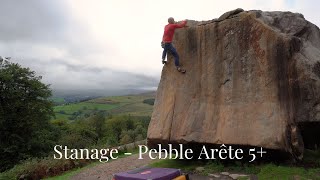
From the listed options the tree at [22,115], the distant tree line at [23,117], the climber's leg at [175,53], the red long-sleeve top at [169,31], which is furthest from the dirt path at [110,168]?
the tree at [22,115]

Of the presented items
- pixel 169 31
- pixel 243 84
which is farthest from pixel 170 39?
pixel 243 84

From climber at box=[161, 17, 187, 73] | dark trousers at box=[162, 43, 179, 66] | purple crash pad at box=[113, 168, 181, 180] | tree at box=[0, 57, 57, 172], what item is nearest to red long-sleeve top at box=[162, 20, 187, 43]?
climber at box=[161, 17, 187, 73]

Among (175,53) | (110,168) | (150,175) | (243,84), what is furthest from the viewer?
(110,168)

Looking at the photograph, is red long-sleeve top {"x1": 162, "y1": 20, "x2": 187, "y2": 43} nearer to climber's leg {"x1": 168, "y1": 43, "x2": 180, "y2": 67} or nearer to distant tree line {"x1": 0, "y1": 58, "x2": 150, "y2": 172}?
climber's leg {"x1": 168, "y1": 43, "x2": 180, "y2": 67}

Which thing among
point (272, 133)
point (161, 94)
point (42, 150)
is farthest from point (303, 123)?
point (42, 150)

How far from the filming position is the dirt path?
17758 millimetres

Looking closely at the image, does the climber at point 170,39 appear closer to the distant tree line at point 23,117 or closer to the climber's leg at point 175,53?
the climber's leg at point 175,53

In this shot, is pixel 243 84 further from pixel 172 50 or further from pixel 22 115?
pixel 22 115

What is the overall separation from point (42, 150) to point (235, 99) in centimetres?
2871

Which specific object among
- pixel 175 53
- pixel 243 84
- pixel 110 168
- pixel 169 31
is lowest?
pixel 110 168

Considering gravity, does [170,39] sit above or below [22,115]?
above

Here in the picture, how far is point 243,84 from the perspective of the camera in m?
13.4

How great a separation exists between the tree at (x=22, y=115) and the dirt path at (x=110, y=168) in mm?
17227

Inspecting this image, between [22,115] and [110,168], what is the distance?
21.7 m
